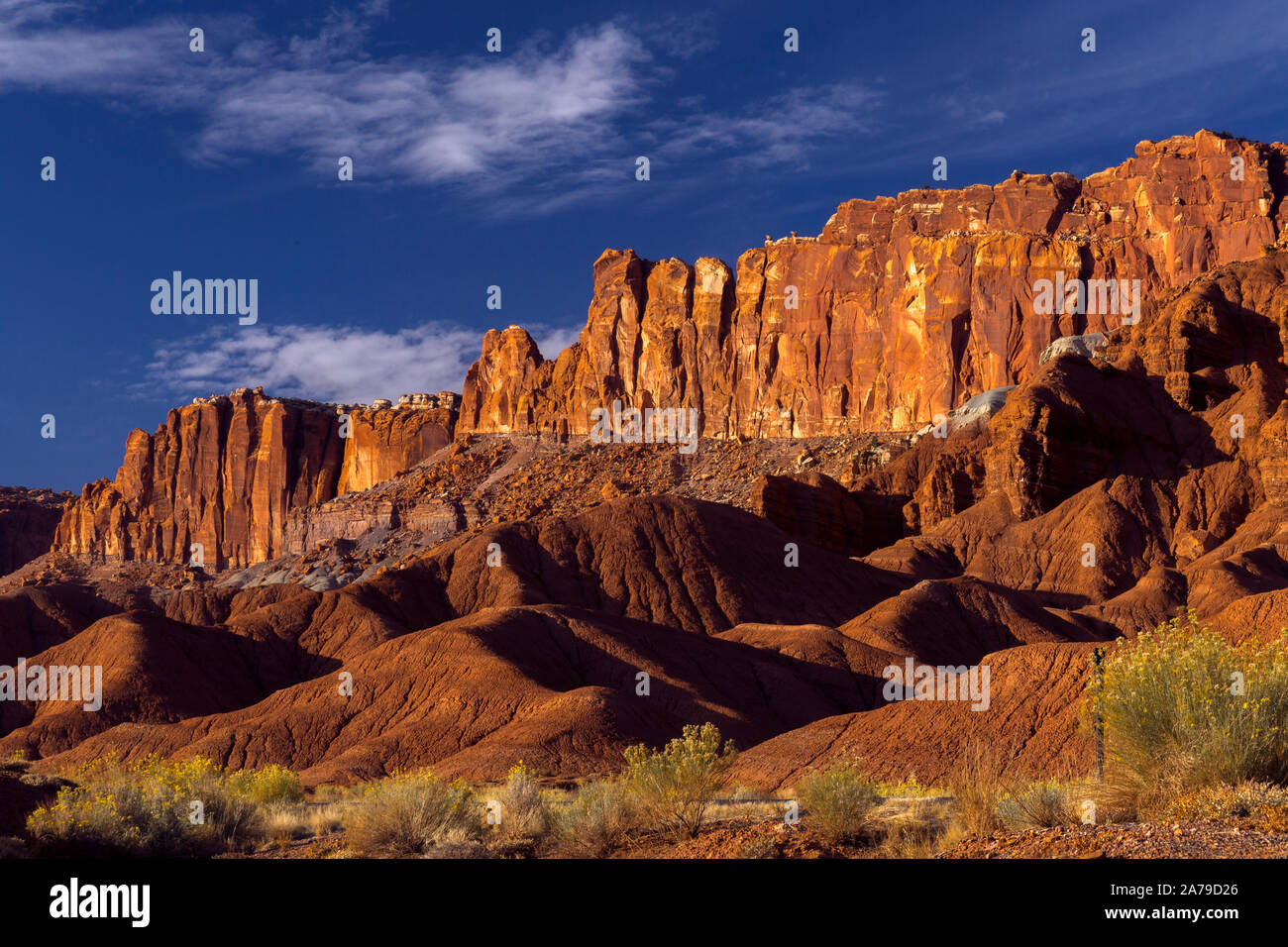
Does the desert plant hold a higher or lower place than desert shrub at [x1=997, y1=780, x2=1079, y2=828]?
lower

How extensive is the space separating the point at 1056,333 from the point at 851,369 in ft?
78.1

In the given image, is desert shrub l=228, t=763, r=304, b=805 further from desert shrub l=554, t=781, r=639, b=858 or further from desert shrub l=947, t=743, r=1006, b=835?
desert shrub l=947, t=743, r=1006, b=835

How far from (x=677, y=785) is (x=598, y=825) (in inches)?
74.1

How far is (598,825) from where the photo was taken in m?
Answer: 19.7

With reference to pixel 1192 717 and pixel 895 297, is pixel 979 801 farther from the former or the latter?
pixel 895 297

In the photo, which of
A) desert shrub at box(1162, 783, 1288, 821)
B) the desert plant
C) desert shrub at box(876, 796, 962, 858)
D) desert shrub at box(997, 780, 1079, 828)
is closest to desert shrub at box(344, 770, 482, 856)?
the desert plant

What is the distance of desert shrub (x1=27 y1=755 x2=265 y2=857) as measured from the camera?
20.7 meters

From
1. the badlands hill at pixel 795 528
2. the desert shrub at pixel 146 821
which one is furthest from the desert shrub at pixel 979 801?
the badlands hill at pixel 795 528

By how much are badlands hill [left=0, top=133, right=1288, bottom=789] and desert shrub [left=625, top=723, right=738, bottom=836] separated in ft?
56.1

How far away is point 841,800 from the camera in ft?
63.3

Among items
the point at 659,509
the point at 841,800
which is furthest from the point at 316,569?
the point at 841,800

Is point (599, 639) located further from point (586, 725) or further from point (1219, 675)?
point (1219, 675)

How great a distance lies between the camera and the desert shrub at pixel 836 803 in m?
18.9

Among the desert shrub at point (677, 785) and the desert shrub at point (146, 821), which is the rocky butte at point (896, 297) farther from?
the desert shrub at point (146, 821)
